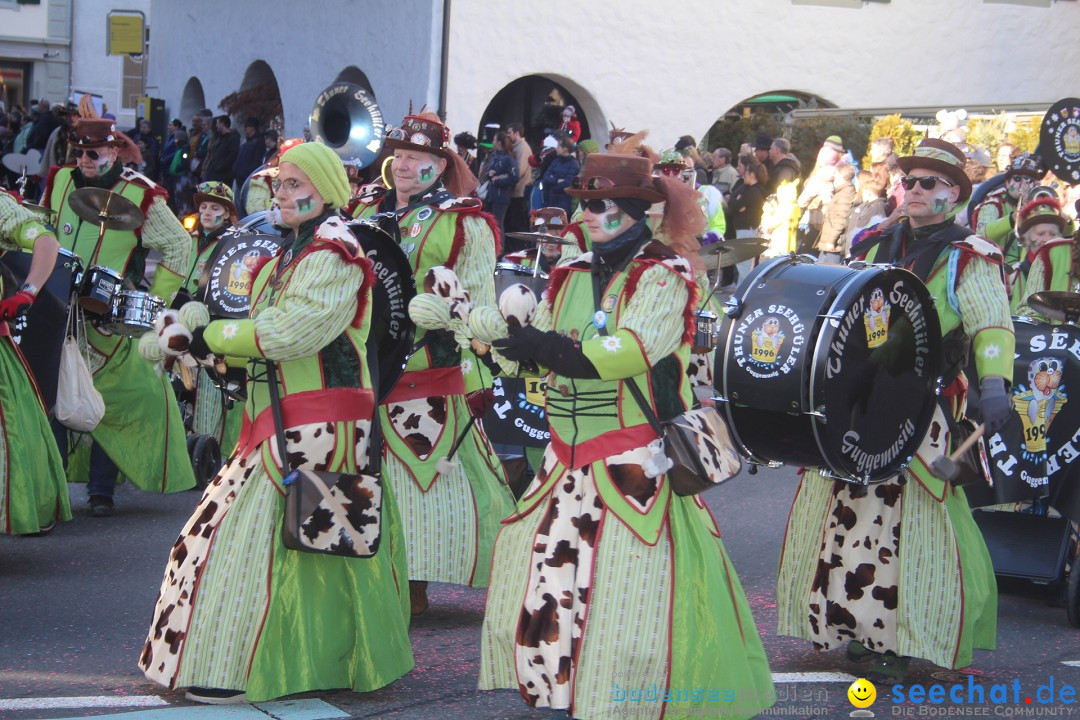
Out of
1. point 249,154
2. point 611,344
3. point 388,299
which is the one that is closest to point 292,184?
point 388,299

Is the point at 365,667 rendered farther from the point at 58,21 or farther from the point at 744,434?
the point at 58,21

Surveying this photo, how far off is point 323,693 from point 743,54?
17.2m

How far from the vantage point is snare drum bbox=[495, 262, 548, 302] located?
8.41m

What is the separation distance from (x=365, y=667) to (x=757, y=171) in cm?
1195

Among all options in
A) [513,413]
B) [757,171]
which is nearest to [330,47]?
[757,171]

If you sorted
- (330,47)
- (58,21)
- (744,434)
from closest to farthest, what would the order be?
(744,434) → (330,47) → (58,21)

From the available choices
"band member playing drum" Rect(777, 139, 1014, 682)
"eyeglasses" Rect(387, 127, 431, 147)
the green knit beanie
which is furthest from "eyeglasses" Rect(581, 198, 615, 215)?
"eyeglasses" Rect(387, 127, 431, 147)

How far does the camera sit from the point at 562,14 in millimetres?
19438

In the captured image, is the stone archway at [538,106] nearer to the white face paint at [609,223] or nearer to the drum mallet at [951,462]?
the drum mallet at [951,462]

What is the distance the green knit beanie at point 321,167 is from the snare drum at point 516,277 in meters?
3.38

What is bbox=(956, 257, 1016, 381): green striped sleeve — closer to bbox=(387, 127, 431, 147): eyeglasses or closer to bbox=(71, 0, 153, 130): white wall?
bbox=(387, 127, 431, 147): eyeglasses

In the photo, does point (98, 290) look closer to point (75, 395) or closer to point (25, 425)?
point (75, 395)

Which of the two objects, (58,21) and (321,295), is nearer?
(321,295)

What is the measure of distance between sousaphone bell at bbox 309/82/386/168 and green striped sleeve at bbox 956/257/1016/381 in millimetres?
6846
